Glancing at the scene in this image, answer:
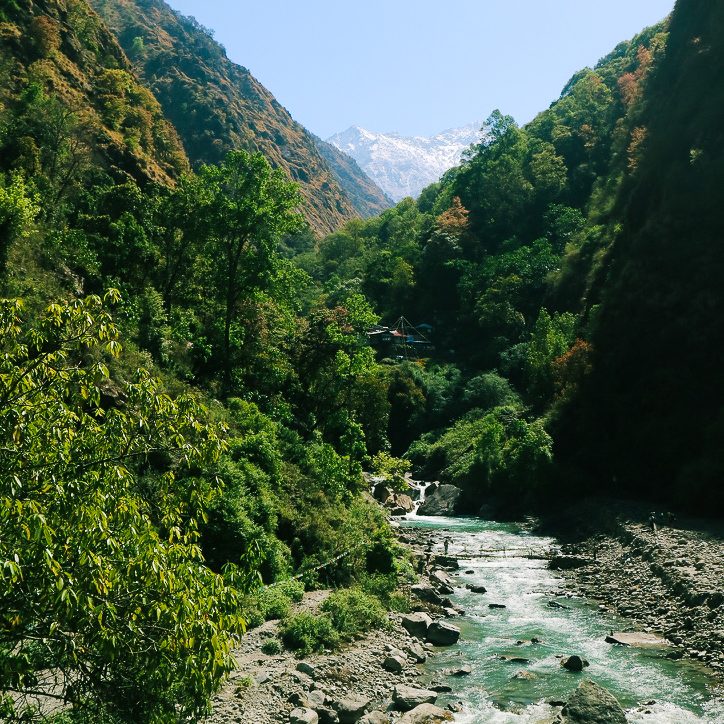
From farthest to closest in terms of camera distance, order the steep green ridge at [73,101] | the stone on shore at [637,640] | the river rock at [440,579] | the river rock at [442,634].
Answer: the steep green ridge at [73,101], the river rock at [440,579], the river rock at [442,634], the stone on shore at [637,640]

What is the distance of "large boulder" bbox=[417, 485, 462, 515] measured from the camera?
47.4m

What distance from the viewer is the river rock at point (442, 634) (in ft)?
64.1

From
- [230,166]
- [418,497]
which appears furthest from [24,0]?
[418,497]

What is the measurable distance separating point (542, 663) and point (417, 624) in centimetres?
392

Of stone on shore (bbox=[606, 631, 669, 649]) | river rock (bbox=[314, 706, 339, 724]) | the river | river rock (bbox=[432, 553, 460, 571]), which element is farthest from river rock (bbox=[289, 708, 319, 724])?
river rock (bbox=[432, 553, 460, 571])

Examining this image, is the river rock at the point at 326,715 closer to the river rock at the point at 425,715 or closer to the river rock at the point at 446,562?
the river rock at the point at 425,715

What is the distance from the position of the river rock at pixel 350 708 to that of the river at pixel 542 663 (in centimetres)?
219

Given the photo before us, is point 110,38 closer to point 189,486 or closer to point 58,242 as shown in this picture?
point 58,242

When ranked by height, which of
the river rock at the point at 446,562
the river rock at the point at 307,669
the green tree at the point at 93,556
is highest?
the green tree at the point at 93,556

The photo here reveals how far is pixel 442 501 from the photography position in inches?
1900

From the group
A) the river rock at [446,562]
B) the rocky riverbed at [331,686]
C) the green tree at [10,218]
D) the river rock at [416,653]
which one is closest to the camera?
the rocky riverbed at [331,686]

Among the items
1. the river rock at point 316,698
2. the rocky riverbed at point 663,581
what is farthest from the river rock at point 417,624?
the rocky riverbed at point 663,581

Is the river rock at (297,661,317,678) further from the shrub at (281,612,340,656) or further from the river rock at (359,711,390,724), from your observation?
the river rock at (359,711,390,724)

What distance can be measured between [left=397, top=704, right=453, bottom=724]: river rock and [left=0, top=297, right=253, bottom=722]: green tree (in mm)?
8622
